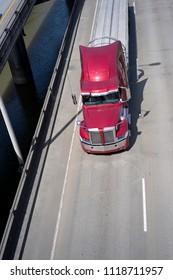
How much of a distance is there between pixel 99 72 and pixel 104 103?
1776 millimetres

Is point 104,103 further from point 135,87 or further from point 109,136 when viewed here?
point 135,87

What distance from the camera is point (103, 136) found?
17.7 meters

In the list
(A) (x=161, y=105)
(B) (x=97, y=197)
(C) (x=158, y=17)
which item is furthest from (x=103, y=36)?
(B) (x=97, y=197)

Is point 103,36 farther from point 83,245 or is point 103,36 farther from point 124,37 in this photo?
point 83,245

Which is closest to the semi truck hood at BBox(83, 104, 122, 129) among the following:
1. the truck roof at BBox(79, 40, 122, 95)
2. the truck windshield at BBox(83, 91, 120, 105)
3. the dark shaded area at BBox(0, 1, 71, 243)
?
the truck windshield at BBox(83, 91, 120, 105)

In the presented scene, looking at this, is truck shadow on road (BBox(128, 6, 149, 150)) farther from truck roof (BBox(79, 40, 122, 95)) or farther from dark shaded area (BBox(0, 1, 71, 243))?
dark shaded area (BBox(0, 1, 71, 243))

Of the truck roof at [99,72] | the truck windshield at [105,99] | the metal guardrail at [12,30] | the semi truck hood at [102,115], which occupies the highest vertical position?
the metal guardrail at [12,30]

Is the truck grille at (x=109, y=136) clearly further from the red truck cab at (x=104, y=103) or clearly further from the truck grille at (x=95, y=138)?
the truck grille at (x=95, y=138)

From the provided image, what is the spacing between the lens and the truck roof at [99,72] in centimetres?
1875

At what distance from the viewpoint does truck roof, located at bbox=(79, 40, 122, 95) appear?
738 inches

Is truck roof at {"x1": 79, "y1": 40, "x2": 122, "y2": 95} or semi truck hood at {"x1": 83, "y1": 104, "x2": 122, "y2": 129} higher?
truck roof at {"x1": 79, "y1": 40, "x2": 122, "y2": 95}

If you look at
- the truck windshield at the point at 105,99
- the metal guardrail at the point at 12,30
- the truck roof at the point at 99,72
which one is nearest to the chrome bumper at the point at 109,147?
the truck windshield at the point at 105,99

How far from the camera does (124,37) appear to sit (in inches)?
971
